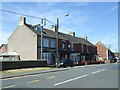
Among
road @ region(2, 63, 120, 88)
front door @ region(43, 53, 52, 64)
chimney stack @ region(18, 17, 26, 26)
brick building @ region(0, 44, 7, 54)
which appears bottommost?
road @ region(2, 63, 120, 88)

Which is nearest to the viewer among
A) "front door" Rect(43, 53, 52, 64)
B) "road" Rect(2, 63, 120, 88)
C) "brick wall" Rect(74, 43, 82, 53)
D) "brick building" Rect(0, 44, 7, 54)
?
"road" Rect(2, 63, 120, 88)

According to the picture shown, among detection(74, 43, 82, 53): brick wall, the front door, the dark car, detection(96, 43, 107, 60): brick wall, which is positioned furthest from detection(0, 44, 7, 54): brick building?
detection(96, 43, 107, 60): brick wall

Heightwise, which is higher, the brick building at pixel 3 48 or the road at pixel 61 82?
the brick building at pixel 3 48

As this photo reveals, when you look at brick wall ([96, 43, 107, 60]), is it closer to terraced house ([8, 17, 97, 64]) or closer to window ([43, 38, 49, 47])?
terraced house ([8, 17, 97, 64])

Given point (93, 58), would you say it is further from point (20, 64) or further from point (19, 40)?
point (20, 64)

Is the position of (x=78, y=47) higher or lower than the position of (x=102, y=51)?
higher

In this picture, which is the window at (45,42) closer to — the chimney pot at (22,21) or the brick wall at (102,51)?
the chimney pot at (22,21)

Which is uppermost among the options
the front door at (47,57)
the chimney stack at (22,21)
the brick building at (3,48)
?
the chimney stack at (22,21)

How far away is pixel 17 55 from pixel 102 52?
52.1 m

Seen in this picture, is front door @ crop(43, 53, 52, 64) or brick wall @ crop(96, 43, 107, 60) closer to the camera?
front door @ crop(43, 53, 52, 64)

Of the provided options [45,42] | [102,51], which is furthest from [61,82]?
[102,51]

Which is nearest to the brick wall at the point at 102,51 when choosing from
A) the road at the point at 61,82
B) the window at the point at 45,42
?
the window at the point at 45,42

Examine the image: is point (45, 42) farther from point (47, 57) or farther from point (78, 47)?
point (78, 47)

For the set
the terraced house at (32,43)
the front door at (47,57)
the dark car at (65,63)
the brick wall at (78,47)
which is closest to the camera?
the dark car at (65,63)
